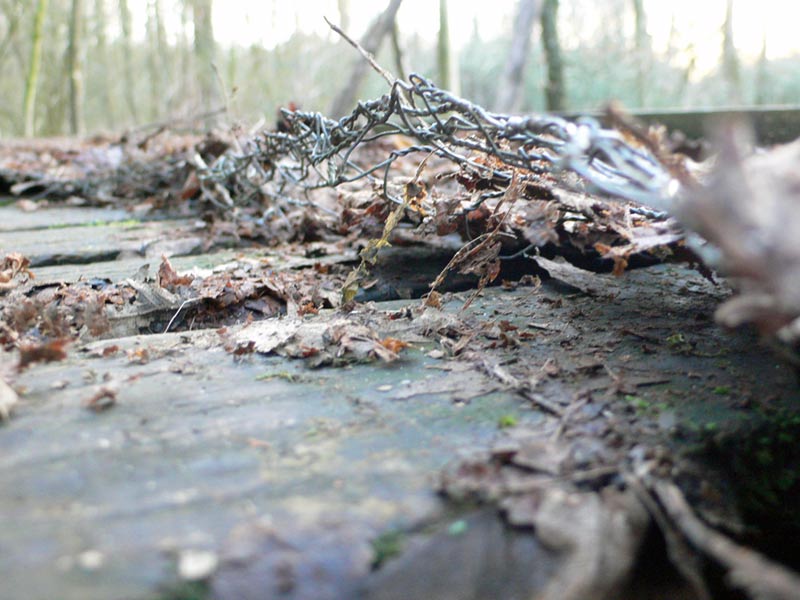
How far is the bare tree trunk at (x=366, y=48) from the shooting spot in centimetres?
611

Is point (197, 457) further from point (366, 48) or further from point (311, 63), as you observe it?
point (311, 63)

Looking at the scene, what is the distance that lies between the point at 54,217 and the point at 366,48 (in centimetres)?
344

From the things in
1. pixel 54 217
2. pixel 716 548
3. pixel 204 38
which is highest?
pixel 204 38

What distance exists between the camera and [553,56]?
8641 mm

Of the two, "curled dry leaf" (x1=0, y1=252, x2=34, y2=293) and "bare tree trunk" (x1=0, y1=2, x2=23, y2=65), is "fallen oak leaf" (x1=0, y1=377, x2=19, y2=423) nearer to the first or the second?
"curled dry leaf" (x1=0, y1=252, x2=34, y2=293)

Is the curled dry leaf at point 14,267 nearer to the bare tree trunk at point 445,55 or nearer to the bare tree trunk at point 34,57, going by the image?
the bare tree trunk at point 445,55

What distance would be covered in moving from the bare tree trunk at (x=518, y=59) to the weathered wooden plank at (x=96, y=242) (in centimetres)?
462

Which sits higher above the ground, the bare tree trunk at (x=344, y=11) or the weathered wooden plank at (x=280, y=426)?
the bare tree trunk at (x=344, y=11)

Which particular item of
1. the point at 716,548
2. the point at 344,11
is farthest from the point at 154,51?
the point at 716,548

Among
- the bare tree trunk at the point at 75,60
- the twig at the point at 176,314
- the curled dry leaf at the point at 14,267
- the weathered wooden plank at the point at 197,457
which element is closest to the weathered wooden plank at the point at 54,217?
the curled dry leaf at the point at 14,267

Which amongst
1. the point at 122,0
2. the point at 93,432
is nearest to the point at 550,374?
the point at 93,432

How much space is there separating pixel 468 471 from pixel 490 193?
1.18m

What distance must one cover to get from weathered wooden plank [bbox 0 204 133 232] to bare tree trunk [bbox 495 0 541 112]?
Result: 4.41 meters

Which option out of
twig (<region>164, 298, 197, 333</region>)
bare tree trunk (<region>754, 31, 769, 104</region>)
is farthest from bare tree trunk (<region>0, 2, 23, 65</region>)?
bare tree trunk (<region>754, 31, 769, 104</region>)
